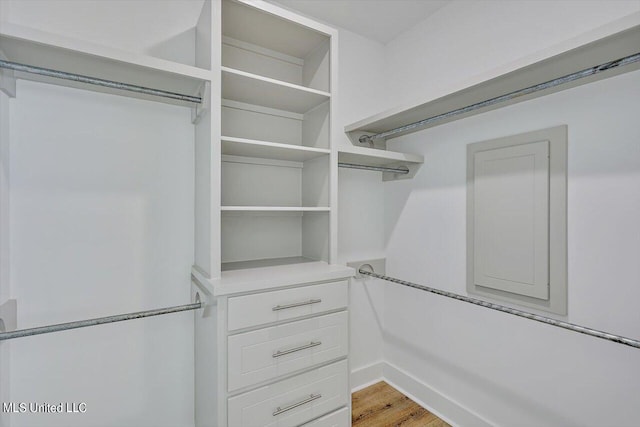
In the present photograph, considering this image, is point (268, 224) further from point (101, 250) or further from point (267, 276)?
point (101, 250)

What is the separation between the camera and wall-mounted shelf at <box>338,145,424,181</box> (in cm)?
177

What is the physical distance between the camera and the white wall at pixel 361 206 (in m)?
2.15

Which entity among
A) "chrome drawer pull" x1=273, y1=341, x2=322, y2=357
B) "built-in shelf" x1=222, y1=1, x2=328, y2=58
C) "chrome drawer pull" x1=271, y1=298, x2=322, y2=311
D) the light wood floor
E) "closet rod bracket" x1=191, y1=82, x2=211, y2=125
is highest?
"built-in shelf" x1=222, y1=1, x2=328, y2=58

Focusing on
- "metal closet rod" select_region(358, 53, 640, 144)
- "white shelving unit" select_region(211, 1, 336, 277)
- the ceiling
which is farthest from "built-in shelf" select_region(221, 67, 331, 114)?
the ceiling

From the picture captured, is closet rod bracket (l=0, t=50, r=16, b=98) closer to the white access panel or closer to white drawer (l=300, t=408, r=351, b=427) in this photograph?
white drawer (l=300, t=408, r=351, b=427)

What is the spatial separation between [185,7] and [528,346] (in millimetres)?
2474

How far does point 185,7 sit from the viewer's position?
159cm

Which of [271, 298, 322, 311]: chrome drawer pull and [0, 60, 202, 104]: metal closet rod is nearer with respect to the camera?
[0, 60, 202, 104]: metal closet rod

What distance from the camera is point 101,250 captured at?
4.62 ft

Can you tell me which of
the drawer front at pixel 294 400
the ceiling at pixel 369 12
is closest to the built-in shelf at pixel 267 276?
the drawer front at pixel 294 400

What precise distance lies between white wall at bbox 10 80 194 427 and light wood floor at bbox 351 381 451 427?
1.04m

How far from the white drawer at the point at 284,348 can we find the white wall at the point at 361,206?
704 mm

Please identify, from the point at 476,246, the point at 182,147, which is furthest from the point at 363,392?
the point at 182,147

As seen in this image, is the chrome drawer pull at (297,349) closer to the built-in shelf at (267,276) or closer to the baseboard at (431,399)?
the built-in shelf at (267,276)
